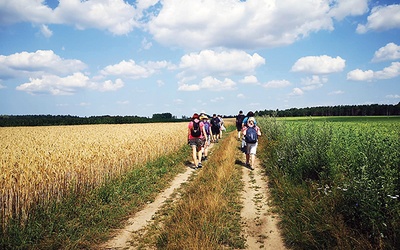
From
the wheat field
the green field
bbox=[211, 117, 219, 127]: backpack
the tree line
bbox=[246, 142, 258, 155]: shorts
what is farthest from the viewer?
the tree line

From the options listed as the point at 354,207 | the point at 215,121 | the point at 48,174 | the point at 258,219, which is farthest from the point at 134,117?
the point at 354,207

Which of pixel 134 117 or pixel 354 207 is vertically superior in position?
pixel 134 117

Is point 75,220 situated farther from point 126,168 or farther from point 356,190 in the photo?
point 356,190

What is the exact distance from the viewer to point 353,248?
405 centimetres

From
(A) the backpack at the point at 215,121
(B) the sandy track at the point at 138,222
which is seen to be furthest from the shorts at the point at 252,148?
(A) the backpack at the point at 215,121

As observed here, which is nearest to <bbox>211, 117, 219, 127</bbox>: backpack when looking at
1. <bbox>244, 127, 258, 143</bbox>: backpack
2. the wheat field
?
<bbox>244, 127, 258, 143</bbox>: backpack

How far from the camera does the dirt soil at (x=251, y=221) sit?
16.5 ft

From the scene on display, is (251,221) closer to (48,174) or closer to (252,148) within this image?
(48,174)

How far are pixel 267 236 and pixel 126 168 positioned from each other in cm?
710

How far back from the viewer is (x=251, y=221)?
5.98 metres

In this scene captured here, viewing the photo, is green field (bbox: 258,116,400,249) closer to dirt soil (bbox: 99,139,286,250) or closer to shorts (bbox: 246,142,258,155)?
dirt soil (bbox: 99,139,286,250)

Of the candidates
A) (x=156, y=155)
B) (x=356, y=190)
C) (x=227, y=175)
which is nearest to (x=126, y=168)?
(x=156, y=155)

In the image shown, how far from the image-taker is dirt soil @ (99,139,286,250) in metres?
5.03

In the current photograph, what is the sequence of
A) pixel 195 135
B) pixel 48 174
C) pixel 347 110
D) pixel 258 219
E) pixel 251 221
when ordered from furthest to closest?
pixel 347 110
pixel 195 135
pixel 48 174
pixel 258 219
pixel 251 221
